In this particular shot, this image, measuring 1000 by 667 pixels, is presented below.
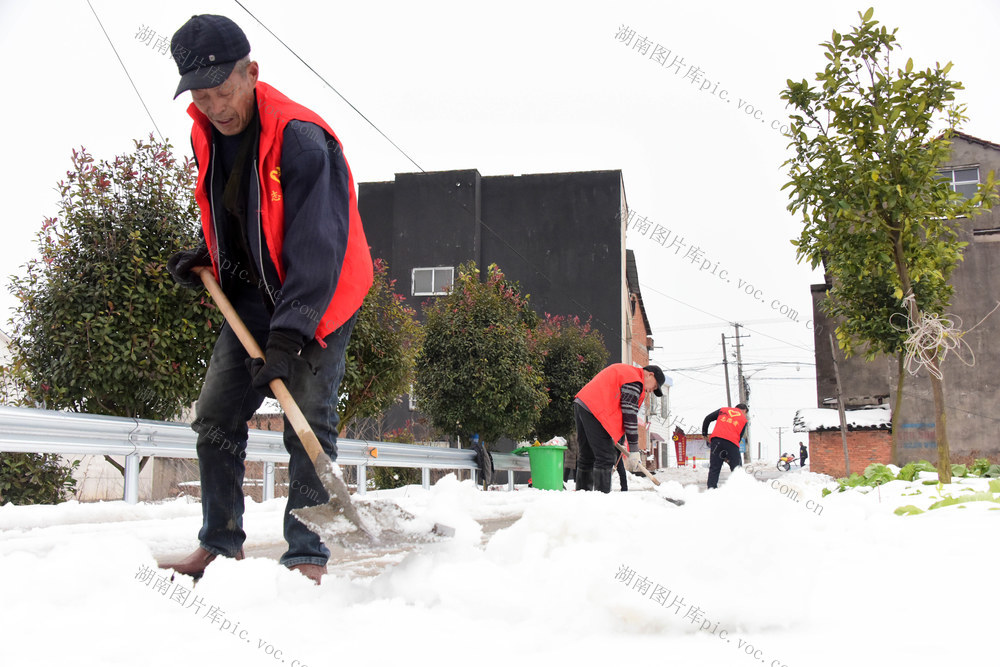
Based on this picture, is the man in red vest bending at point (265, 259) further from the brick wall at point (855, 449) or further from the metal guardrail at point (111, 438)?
the brick wall at point (855, 449)

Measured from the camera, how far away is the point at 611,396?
7.29 metres

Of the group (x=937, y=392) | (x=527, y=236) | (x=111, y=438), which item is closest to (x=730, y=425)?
(x=937, y=392)

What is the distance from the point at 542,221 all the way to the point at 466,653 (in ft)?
83.8

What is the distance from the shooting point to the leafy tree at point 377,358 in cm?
Answer: 952

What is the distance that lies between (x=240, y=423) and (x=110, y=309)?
4005 millimetres

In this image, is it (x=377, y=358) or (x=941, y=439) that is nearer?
(x=941, y=439)

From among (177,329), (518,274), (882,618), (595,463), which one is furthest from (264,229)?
(518,274)

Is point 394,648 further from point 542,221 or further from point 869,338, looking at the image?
point 542,221

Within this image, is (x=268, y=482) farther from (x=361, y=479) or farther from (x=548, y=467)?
(x=548, y=467)

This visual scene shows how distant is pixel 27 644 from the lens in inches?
63.2

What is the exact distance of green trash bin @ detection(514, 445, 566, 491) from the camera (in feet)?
40.1

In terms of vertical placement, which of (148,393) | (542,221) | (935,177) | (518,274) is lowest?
(148,393)

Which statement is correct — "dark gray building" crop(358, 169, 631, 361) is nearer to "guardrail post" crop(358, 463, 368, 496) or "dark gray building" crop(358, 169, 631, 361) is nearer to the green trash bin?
the green trash bin

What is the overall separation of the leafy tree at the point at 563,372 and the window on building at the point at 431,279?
7178 millimetres
